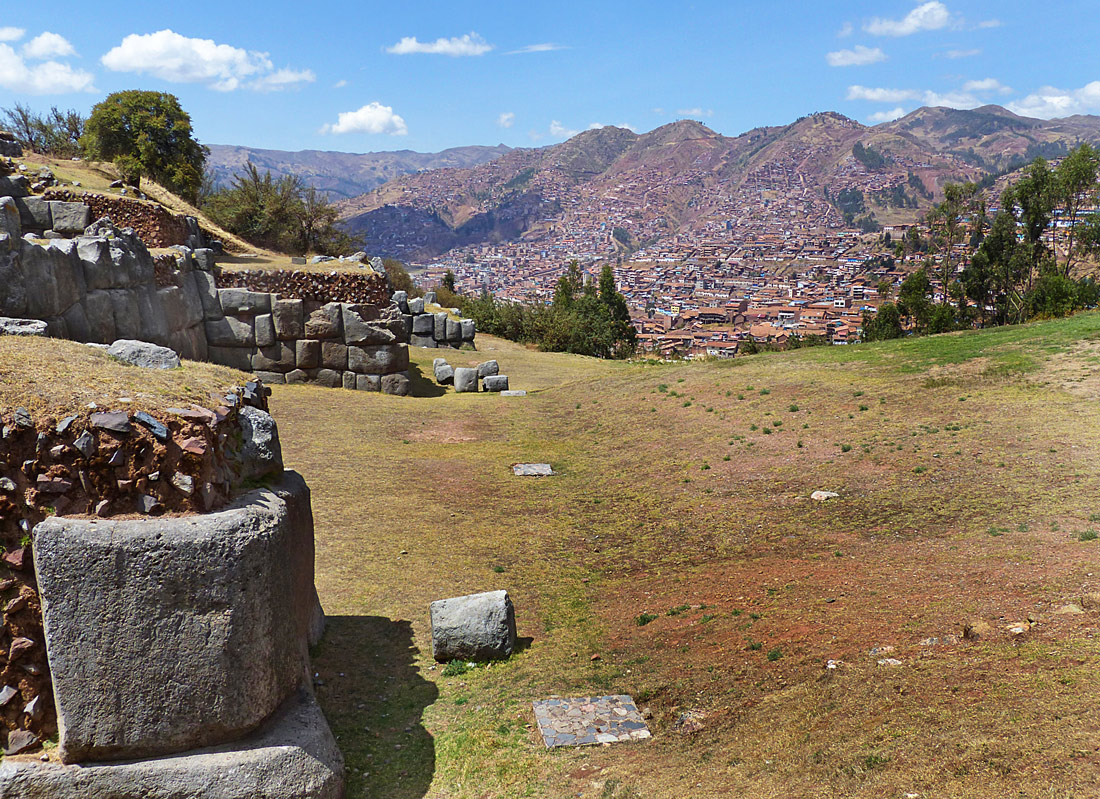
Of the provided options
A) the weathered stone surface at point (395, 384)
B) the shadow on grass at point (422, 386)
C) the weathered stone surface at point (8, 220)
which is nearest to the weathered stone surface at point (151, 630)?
the weathered stone surface at point (8, 220)

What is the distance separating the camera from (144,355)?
25.8ft

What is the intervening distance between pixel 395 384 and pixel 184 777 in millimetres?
19389

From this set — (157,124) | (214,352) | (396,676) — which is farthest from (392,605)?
(157,124)

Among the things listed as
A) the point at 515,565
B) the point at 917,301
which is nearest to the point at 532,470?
the point at 515,565

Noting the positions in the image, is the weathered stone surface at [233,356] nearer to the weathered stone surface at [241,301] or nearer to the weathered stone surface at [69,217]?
the weathered stone surface at [241,301]

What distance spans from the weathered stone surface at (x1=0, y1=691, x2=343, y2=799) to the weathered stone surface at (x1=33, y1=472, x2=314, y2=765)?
11cm

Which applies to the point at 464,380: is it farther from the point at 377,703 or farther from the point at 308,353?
the point at 377,703

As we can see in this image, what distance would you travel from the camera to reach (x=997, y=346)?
21.1 m

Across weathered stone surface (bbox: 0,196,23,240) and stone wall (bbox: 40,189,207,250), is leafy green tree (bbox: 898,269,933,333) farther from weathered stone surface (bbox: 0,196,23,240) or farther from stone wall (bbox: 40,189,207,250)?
weathered stone surface (bbox: 0,196,23,240)

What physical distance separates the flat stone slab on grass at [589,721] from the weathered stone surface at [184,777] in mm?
2140

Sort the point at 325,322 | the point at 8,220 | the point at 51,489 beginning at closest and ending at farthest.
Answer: the point at 51,489 < the point at 8,220 < the point at 325,322

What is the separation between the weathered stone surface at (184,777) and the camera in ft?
17.3

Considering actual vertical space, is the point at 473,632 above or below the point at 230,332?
below

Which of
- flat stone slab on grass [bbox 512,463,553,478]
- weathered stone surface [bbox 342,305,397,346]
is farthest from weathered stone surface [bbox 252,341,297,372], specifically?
flat stone slab on grass [bbox 512,463,553,478]
